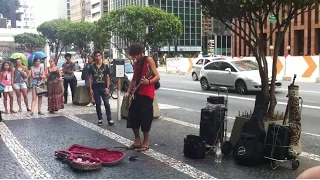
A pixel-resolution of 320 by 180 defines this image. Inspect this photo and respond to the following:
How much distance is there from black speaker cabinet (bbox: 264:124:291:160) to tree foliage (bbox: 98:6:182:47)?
2202cm

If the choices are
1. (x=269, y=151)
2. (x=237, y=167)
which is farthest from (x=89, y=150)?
(x=269, y=151)

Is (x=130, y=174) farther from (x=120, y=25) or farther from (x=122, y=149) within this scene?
(x=120, y=25)

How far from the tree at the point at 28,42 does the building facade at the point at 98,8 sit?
326 feet

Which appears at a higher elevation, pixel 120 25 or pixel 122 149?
pixel 120 25

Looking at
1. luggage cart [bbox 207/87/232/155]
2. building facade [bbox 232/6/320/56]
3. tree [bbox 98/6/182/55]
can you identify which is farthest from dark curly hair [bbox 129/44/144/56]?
building facade [bbox 232/6/320/56]

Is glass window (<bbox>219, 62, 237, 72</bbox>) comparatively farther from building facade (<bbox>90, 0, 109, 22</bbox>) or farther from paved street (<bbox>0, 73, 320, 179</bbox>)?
building facade (<bbox>90, 0, 109, 22</bbox>)

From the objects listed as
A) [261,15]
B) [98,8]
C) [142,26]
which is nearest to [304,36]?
[142,26]

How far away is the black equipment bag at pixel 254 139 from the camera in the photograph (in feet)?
20.2

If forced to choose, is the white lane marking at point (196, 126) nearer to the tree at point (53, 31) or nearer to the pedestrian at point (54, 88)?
the pedestrian at point (54, 88)

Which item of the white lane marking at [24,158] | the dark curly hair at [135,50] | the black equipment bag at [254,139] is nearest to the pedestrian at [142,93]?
the dark curly hair at [135,50]

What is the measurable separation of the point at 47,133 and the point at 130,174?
3.74 metres

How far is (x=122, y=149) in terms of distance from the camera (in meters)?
7.44

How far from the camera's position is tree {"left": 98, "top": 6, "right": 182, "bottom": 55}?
28625 mm

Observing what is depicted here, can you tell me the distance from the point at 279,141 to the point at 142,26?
Result: 23.7 m
